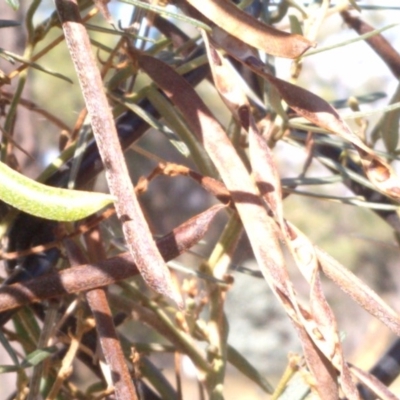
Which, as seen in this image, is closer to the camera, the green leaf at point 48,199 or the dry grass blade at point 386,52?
the green leaf at point 48,199

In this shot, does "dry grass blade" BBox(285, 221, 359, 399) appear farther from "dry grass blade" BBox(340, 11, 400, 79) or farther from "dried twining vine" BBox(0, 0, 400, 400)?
"dry grass blade" BBox(340, 11, 400, 79)

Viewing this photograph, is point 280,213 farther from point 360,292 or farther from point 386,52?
point 386,52

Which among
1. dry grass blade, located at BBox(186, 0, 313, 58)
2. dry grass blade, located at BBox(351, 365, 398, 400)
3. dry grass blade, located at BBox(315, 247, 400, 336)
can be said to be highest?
dry grass blade, located at BBox(186, 0, 313, 58)

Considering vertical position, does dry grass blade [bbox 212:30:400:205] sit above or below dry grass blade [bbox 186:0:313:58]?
below

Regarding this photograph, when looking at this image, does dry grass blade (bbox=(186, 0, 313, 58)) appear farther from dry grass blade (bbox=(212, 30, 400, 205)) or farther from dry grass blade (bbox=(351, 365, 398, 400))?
dry grass blade (bbox=(351, 365, 398, 400))

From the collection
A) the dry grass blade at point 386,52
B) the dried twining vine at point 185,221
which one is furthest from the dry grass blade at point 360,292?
the dry grass blade at point 386,52

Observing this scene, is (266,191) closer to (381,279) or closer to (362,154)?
(362,154)

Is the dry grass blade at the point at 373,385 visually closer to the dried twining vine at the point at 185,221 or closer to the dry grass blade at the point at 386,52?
the dried twining vine at the point at 185,221

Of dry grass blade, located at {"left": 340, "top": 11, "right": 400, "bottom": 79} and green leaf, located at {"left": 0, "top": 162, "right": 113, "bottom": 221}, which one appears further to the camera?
dry grass blade, located at {"left": 340, "top": 11, "right": 400, "bottom": 79}

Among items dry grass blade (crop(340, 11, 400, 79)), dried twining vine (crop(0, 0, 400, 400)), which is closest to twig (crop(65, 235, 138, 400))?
dried twining vine (crop(0, 0, 400, 400))
